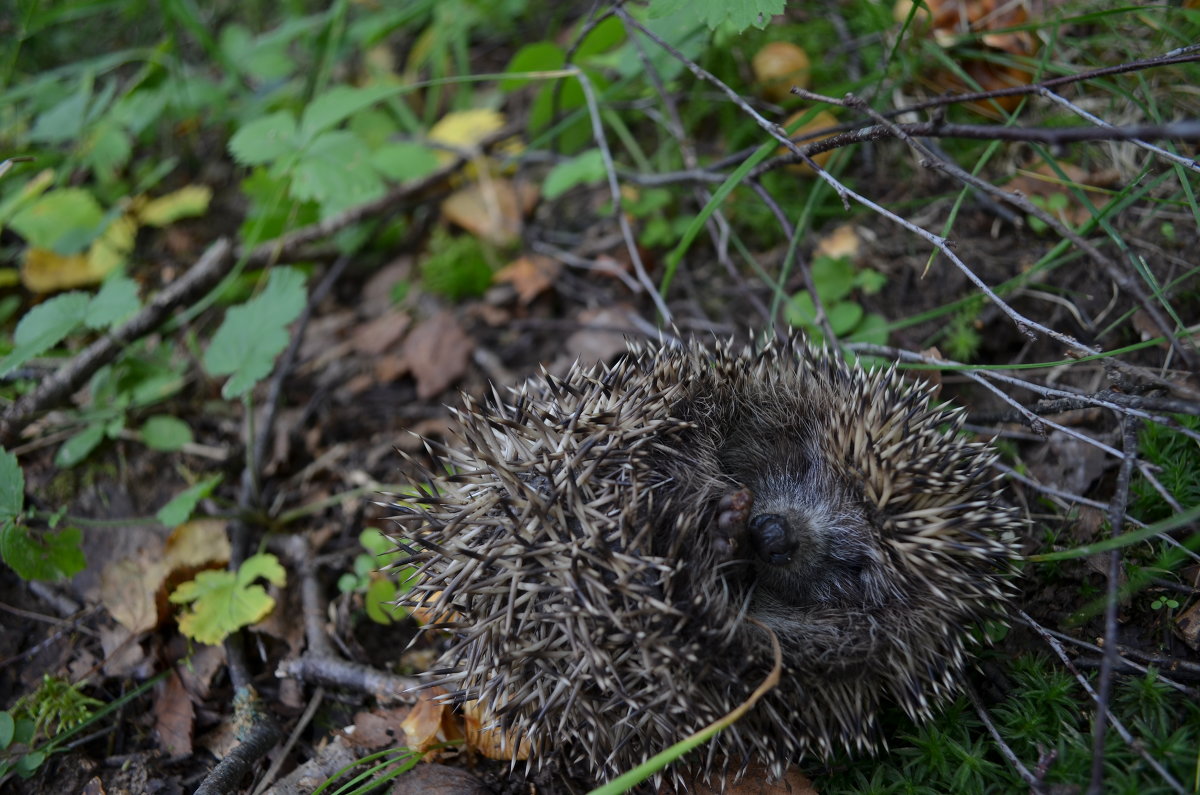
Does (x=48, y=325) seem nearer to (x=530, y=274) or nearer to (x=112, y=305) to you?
(x=112, y=305)

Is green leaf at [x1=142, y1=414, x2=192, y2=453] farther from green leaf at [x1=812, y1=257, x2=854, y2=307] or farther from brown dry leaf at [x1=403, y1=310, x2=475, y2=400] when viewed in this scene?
green leaf at [x1=812, y1=257, x2=854, y2=307]

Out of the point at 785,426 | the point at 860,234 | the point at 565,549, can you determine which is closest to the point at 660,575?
the point at 565,549

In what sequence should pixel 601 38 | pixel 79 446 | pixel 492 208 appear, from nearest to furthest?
pixel 79 446 → pixel 601 38 → pixel 492 208

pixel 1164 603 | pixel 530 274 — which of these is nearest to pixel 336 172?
pixel 530 274

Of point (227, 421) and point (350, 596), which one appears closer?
point (350, 596)

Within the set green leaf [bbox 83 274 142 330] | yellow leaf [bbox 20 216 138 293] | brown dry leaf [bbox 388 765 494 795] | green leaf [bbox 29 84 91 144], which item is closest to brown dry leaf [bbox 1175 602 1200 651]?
brown dry leaf [bbox 388 765 494 795]

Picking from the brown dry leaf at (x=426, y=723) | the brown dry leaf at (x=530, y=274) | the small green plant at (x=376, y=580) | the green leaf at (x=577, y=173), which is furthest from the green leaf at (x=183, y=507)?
the green leaf at (x=577, y=173)

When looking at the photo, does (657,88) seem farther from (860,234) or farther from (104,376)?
(104,376)
